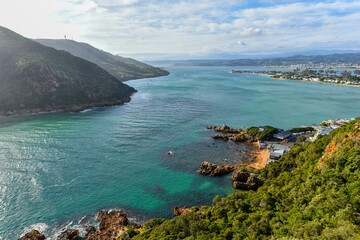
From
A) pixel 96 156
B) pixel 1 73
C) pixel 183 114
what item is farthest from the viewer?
pixel 1 73

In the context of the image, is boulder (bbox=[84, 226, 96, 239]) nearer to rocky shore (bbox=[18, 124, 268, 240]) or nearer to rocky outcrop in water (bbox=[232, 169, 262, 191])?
rocky shore (bbox=[18, 124, 268, 240])

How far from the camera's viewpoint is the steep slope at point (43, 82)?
317 feet

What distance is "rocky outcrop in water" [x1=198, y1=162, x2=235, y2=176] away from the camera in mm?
44562

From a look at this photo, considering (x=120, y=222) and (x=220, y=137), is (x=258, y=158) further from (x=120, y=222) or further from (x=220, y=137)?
(x=120, y=222)

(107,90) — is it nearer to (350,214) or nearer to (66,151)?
(66,151)

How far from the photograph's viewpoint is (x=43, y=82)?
105m

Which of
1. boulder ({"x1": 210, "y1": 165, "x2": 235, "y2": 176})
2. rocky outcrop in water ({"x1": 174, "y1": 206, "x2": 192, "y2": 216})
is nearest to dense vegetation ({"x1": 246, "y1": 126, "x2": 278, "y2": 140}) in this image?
boulder ({"x1": 210, "y1": 165, "x2": 235, "y2": 176})

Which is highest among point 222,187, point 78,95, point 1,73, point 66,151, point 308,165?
point 1,73

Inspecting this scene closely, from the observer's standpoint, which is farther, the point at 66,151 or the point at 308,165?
the point at 66,151

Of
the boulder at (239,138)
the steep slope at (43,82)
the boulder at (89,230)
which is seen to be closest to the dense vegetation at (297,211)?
the boulder at (89,230)

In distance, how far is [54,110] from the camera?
97938 millimetres

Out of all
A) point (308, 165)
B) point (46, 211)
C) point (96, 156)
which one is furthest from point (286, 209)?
point (96, 156)

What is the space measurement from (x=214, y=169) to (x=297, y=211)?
25165 millimetres

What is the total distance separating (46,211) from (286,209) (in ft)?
125
